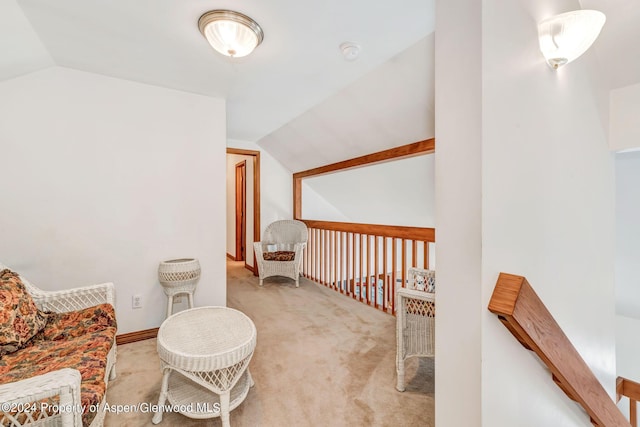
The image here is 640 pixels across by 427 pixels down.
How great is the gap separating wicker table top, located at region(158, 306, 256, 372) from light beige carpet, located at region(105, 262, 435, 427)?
1.44 feet

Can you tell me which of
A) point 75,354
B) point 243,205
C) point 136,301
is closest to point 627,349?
point 75,354

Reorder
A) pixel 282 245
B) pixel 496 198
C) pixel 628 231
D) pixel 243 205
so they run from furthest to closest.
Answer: pixel 243 205 → pixel 282 245 → pixel 628 231 → pixel 496 198

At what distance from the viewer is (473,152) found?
0.82 metres

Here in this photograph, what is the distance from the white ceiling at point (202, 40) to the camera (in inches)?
60.1

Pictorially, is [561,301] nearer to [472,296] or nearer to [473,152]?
[472,296]

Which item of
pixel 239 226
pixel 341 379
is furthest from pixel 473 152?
pixel 239 226

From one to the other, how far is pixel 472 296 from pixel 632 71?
162 centimetres

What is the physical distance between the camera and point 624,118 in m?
1.50

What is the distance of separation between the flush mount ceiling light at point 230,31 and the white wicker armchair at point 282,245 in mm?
2727

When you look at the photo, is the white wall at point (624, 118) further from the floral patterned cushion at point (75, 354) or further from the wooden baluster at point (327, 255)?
the wooden baluster at point (327, 255)

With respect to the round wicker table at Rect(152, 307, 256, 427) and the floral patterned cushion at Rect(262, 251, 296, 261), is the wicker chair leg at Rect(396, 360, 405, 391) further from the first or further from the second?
the floral patterned cushion at Rect(262, 251, 296, 261)

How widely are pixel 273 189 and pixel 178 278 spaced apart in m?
2.55

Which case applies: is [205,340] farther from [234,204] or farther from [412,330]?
[234,204]

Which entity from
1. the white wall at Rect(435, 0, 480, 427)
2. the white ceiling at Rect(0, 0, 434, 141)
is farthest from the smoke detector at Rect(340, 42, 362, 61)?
the white wall at Rect(435, 0, 480, 427)
